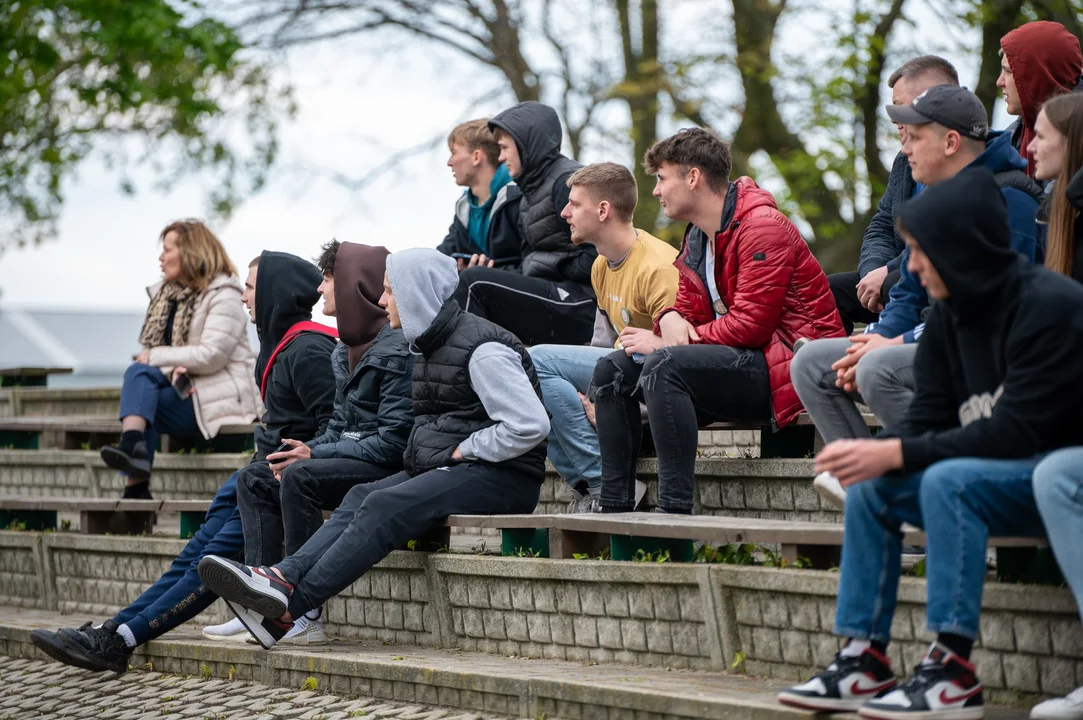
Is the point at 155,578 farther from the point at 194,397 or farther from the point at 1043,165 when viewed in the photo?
the point at 1043,165

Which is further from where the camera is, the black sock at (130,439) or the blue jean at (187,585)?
the black sock at (130,439)

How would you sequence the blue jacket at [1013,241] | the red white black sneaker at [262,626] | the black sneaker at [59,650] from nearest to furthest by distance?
1. the blue jacket at [1013,241]
2. the red white black sneaker at [262,626]
3. the black sneaker at [59,650]

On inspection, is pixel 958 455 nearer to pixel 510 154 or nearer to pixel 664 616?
pixel 664 616

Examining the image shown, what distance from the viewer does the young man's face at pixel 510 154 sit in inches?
277

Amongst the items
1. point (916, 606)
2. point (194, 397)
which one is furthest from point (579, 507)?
point (194, 397)

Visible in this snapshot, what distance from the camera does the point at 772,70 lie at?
15094mm

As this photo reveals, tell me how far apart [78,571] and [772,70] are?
9.73m

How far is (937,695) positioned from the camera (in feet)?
11.4

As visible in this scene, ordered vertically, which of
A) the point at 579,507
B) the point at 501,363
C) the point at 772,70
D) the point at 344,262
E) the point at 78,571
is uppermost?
the point at 772,70

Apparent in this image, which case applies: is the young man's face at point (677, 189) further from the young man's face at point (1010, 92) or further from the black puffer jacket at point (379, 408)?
the black puffer jacket at point (379, 408)

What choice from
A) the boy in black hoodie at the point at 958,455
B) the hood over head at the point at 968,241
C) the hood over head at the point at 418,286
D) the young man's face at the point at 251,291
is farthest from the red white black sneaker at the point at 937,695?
the young man's face at the point at 251,291

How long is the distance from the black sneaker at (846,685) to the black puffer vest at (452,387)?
220cm

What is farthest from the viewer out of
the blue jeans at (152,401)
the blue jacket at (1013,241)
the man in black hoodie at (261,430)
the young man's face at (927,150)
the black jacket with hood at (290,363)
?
the blue jeans at (152,401)

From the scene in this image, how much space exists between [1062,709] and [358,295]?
12.1 ft
